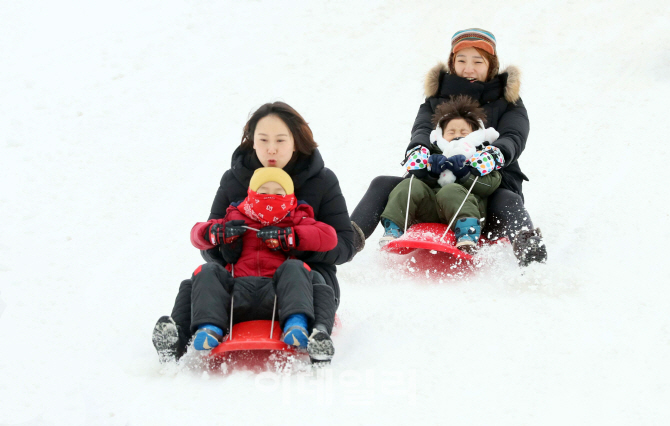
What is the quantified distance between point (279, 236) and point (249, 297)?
0.27 meters

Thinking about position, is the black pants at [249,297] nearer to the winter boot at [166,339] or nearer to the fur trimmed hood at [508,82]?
the winter boot at [166,339]

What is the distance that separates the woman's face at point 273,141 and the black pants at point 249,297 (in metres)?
0.48

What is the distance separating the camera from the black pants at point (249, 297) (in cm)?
294

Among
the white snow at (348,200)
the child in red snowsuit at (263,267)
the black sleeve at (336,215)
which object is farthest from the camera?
the black sleeve at (336,215)

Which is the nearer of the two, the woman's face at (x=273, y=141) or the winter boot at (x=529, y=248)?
the woman's face at (x=273, y=141)

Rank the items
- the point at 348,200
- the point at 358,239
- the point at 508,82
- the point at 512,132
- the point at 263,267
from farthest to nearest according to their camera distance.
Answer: the point at 348,200
the point at 508,82
the point at 512,132
the point at 358,239
the point at 263,267

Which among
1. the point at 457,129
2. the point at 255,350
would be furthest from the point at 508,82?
the point at 255,350

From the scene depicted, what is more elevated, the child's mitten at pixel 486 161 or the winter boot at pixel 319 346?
the child's mitten at pixel 486 161

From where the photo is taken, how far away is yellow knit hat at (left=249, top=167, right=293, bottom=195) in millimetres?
3168

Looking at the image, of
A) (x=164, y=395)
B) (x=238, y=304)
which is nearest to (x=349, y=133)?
(x=238, y=304)

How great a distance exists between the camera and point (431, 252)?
14.3 feet

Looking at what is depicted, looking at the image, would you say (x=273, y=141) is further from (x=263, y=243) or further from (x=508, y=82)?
(x=508, y=82)

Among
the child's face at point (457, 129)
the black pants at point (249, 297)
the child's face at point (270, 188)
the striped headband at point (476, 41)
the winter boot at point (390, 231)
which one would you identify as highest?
the striped headband at point (476, 41)

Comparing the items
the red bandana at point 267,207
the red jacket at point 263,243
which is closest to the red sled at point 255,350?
the red jacket at point 263,243
